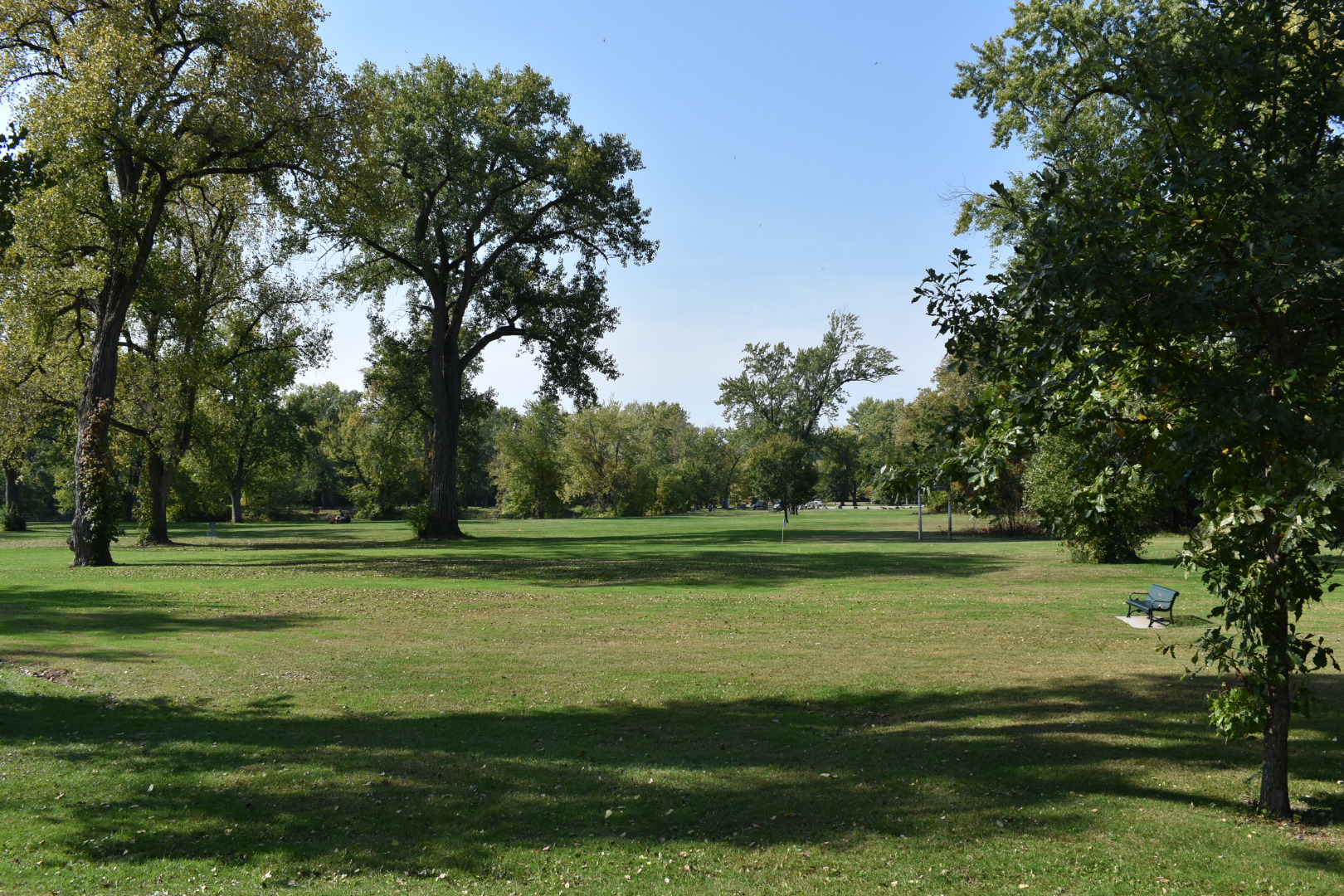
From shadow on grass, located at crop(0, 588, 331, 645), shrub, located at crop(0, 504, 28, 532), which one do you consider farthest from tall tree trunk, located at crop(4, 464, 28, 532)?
shadow on grass, located at crop(0, 588, 331, 645)

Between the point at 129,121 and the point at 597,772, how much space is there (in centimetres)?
2315

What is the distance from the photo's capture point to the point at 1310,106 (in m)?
6.16

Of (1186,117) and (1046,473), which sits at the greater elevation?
(1186,117)

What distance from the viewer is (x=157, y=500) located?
127 ft

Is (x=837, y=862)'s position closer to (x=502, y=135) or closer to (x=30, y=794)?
(x=30, y=794)

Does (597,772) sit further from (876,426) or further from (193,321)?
(876,426)

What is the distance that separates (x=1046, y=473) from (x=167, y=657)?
81.2 ft

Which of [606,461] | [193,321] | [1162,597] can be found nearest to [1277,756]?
[1162,597]

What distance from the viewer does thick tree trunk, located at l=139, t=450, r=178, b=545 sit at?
124 feet

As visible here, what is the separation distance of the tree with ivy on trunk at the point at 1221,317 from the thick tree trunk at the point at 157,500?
128 ft

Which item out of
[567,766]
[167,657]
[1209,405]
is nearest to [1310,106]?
A: [1209,405]

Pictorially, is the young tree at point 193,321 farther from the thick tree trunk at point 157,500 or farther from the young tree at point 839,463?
the young tree at point 839,463

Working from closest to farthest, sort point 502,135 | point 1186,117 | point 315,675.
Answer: point 1186,117
point 315,675
point 502,135

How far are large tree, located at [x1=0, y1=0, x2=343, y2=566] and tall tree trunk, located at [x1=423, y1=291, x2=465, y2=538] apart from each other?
13.2 meters
